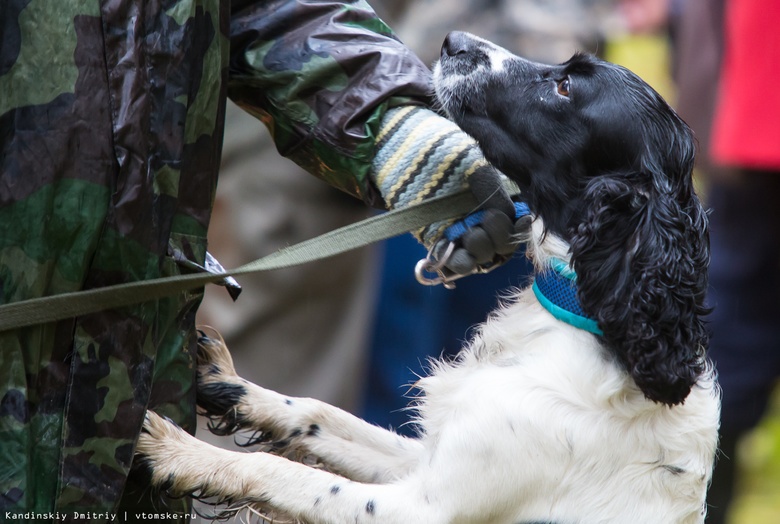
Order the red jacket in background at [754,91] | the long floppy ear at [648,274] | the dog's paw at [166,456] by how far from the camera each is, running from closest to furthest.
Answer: the long floppy ear at [648,274] → the dog's paw at [166,456] → the red jacket in background at [754,91]

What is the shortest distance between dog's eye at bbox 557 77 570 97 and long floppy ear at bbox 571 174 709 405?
0.29 m

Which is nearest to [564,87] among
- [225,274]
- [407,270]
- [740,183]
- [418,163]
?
[418,163]

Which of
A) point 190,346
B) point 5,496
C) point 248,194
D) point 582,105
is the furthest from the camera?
point 248,194

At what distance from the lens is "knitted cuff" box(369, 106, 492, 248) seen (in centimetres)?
264

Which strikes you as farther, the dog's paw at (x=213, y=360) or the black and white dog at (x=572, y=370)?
the dog's paw at (x=213, y=360)

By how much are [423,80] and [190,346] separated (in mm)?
1005

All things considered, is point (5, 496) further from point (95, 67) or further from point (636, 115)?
point (636, 115)

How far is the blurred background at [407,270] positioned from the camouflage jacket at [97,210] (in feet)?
6.80

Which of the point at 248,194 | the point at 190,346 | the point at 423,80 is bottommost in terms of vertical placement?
the point at 248,194

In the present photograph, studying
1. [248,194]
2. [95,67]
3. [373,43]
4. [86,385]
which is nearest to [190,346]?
[86,385]

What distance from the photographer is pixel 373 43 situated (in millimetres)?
2715

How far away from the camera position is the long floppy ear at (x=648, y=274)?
247 cm

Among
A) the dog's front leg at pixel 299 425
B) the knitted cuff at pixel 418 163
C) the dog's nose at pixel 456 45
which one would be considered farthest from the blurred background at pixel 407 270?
the knitted cuff at pixel 418 163

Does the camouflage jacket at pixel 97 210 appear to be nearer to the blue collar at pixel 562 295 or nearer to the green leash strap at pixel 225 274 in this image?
the green leash strap at pixel 225 274
